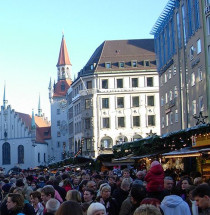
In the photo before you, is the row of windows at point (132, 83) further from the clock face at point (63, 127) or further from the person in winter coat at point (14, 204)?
the person in winter coat at point (14, 204)

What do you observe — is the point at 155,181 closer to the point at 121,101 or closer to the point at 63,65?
the point at 121,101

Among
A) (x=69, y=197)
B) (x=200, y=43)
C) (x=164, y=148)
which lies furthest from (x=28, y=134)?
(x=69, y=197)

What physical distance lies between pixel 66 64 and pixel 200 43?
75.6 meters

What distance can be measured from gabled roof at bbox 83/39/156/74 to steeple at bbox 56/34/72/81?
3141cm

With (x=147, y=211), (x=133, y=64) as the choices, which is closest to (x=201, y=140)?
(x=147, y=211)

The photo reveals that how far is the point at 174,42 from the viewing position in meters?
43.8

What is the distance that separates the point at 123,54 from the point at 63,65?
37953 mm

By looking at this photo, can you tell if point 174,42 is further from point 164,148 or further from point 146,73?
point 146,73

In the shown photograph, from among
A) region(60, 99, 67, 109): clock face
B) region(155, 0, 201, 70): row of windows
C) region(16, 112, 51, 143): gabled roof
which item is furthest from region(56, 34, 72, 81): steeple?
region(155, 0, 201, 70): row of windows

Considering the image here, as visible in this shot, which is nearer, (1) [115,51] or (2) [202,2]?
(2) [202,2]

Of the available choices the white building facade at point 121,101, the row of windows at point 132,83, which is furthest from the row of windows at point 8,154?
the row of windows at point 132,83

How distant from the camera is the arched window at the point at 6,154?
323 ft

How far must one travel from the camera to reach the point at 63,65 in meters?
110

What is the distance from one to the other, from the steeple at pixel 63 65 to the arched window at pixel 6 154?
17.7 metres
